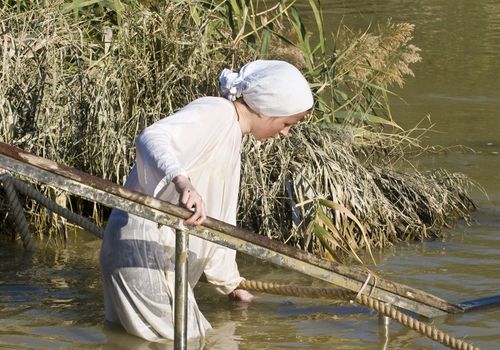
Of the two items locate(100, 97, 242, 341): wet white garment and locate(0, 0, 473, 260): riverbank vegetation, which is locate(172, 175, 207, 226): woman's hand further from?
locate(0, 0, 473, 260): riverbank vegetation

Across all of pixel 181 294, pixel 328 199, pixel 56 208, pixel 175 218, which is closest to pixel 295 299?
pixel 328 199

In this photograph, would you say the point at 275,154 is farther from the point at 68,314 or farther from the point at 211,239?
the point at 211,239

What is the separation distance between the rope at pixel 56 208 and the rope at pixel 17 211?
1cm

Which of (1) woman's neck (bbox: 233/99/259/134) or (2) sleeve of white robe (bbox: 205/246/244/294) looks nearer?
(1) woman's neck (bbox: 233/99/259/134)

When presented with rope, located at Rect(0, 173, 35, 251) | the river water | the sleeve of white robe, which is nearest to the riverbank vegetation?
the river water

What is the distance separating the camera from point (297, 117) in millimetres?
4531

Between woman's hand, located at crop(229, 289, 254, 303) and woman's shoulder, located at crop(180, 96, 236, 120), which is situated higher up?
woman's shoulder, located at crop(180, 96, 236, 120)

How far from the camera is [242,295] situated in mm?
5441

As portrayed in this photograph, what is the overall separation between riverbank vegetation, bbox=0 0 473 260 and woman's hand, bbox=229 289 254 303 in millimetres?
893

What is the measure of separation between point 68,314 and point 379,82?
3191mm

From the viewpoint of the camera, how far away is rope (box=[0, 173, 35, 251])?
237 inches

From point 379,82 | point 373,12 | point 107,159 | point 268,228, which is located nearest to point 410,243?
point 268,228

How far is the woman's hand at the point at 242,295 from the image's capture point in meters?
5.42

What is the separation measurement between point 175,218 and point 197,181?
613mm
